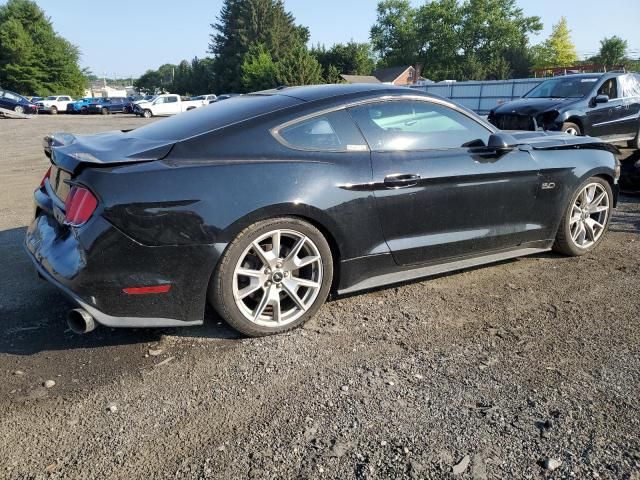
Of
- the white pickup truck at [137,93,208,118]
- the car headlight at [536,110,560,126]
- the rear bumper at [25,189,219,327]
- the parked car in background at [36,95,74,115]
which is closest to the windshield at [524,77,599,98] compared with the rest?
the car headlight at [536,110,560,126]

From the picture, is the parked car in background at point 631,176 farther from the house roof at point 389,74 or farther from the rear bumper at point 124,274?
the house roof at point 389,74

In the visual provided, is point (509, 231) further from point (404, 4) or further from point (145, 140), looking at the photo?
point (404, 4)

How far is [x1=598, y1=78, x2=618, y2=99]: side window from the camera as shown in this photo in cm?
1053

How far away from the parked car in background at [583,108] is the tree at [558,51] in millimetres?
83409

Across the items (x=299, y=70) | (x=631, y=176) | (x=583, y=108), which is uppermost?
(x=299, y=70)

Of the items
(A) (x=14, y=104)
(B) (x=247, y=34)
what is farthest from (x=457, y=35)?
(A) (x=14, y=104)

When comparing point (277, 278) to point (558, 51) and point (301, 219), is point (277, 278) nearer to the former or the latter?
point (301, 219)

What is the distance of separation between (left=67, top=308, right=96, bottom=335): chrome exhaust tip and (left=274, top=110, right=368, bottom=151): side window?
1.49 metres

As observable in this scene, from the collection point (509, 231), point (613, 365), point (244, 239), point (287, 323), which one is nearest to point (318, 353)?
point (287, 323)

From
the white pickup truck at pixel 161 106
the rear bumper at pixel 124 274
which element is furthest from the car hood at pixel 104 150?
the white pickup truck at pixel 161 106

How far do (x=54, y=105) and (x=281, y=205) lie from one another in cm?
5142

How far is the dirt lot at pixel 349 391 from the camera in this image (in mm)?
2189

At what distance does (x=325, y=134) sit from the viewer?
3490 millimetres

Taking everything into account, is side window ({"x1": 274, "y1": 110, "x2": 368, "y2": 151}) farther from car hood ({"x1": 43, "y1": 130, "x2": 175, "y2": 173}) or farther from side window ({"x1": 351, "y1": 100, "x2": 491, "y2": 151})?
car hood ({"x1": 43, "y1": 130, "x2": 175, "y2": 173})
